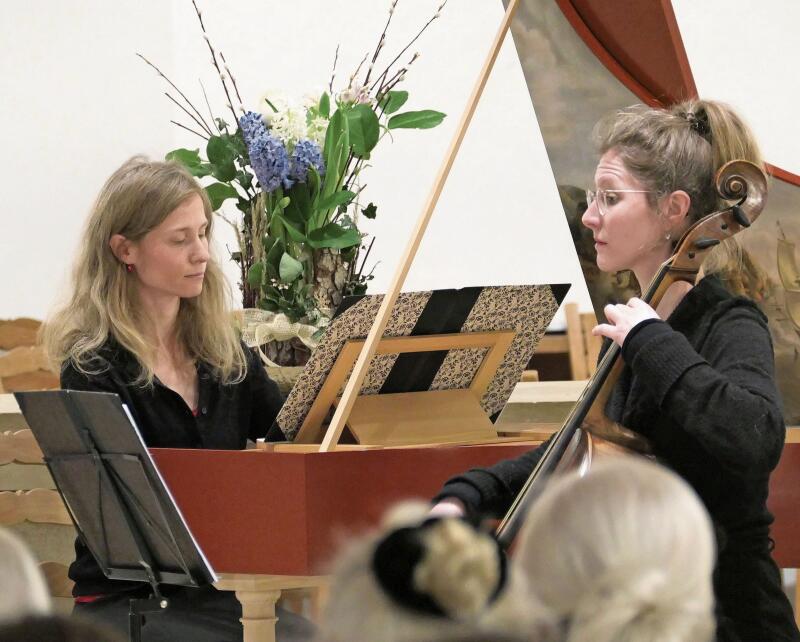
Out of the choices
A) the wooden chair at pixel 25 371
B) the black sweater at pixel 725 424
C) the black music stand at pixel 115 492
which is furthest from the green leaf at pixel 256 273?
the wooden chair at pixel 25 371

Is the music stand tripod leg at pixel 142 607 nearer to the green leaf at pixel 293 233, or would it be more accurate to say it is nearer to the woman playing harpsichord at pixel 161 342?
the woman playing harpsichord at pixel 161 342

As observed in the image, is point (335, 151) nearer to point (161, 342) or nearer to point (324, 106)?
point (324, 106)

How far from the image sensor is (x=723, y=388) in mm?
1446

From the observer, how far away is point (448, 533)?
2.22 ft

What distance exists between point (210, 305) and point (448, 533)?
170 centimetres

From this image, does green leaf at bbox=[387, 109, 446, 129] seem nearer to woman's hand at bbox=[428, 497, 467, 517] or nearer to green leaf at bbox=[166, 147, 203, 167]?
green leaf at bbox=[166, 147, 203, 167]

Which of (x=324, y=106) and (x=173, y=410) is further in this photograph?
(x=324, y=106)

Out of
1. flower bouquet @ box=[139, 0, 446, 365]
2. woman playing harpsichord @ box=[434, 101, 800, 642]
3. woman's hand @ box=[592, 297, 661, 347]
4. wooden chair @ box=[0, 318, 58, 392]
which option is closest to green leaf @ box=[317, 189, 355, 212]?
flower bouquet @ box=[139, 0, 446, 365]

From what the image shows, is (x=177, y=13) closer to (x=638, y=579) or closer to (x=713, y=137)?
(x=713, y=137)

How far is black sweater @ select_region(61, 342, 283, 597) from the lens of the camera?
2.15 metres

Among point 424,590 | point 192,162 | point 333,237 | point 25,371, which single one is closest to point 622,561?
point 424,590

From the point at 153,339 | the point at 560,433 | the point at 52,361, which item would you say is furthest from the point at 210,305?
the point at 560,433

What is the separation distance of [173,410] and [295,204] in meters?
0.47

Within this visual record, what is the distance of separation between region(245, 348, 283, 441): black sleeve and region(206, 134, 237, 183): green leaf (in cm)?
36
